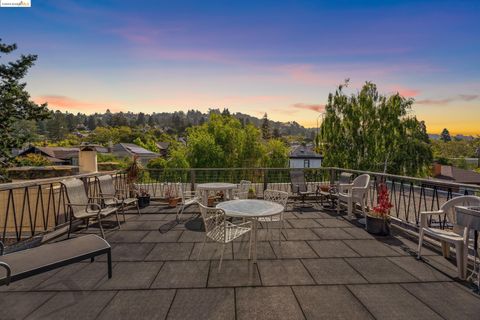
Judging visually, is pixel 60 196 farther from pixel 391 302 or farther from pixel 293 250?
pixel 391 302

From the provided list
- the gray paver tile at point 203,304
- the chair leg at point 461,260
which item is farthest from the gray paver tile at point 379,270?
the gray paver tile at point 203,304

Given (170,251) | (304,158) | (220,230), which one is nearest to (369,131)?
(220,230)

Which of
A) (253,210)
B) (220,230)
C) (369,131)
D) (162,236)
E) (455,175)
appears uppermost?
(369,131)

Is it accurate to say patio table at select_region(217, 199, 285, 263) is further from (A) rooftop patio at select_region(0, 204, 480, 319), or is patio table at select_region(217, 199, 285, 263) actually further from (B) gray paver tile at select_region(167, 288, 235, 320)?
(B) gray paver tile at select_region(167, 288, 235, 320)

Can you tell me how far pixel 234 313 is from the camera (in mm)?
2211

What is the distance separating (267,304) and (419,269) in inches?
84.8

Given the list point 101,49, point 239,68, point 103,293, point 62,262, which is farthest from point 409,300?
point 101,49

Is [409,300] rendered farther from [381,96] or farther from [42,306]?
[381,96]

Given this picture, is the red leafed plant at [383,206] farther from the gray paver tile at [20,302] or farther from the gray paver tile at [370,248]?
the gray paver tile at [20,302]

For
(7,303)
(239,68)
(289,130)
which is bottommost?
(7,303)

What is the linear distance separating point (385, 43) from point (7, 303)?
1292 cm

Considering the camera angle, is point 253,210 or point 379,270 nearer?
point 379,270

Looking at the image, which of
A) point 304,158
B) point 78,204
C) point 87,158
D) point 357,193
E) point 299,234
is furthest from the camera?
point 304,158

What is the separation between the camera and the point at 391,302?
2.40 meters
